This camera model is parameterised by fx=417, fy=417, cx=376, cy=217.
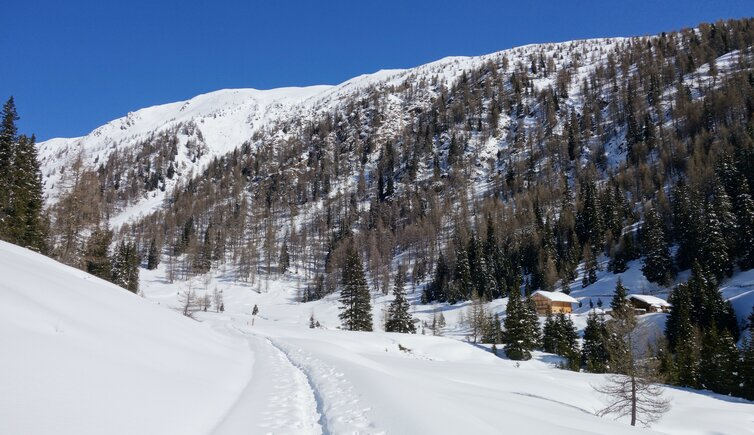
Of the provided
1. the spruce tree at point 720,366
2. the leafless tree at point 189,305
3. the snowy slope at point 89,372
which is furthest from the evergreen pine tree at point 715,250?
the snowy slope at point 89,372

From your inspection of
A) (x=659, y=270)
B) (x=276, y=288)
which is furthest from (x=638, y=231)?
(x=276, y=288)

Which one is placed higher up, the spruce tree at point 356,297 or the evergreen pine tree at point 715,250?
the evergreen pine tree at point 715,250

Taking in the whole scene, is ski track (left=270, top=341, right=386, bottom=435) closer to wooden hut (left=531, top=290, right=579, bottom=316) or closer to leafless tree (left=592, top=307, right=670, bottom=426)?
leafless tree (left=592, top=307, right=670, bottom=426)

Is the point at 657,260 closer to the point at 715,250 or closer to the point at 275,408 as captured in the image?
the point at 715,250

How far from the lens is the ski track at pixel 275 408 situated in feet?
28.1

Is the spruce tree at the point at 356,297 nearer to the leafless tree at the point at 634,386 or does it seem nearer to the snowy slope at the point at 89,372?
the leafless tree at the point at 634,386

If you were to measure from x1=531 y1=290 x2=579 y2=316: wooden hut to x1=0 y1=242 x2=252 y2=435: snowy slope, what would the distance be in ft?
254

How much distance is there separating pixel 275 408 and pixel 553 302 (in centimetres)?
7882

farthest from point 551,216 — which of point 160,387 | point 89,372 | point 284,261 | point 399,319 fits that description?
point 89,372

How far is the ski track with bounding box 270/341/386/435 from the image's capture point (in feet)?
28.8

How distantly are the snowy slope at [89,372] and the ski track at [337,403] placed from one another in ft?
7.76

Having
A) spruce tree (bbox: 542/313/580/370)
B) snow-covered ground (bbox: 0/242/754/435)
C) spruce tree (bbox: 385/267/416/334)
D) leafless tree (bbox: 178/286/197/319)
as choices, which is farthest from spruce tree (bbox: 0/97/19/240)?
spruce tree (bbox: 542/313/580/370)

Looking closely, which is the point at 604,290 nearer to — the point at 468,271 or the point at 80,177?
the point at 468,271

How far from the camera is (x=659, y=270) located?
271 feet
